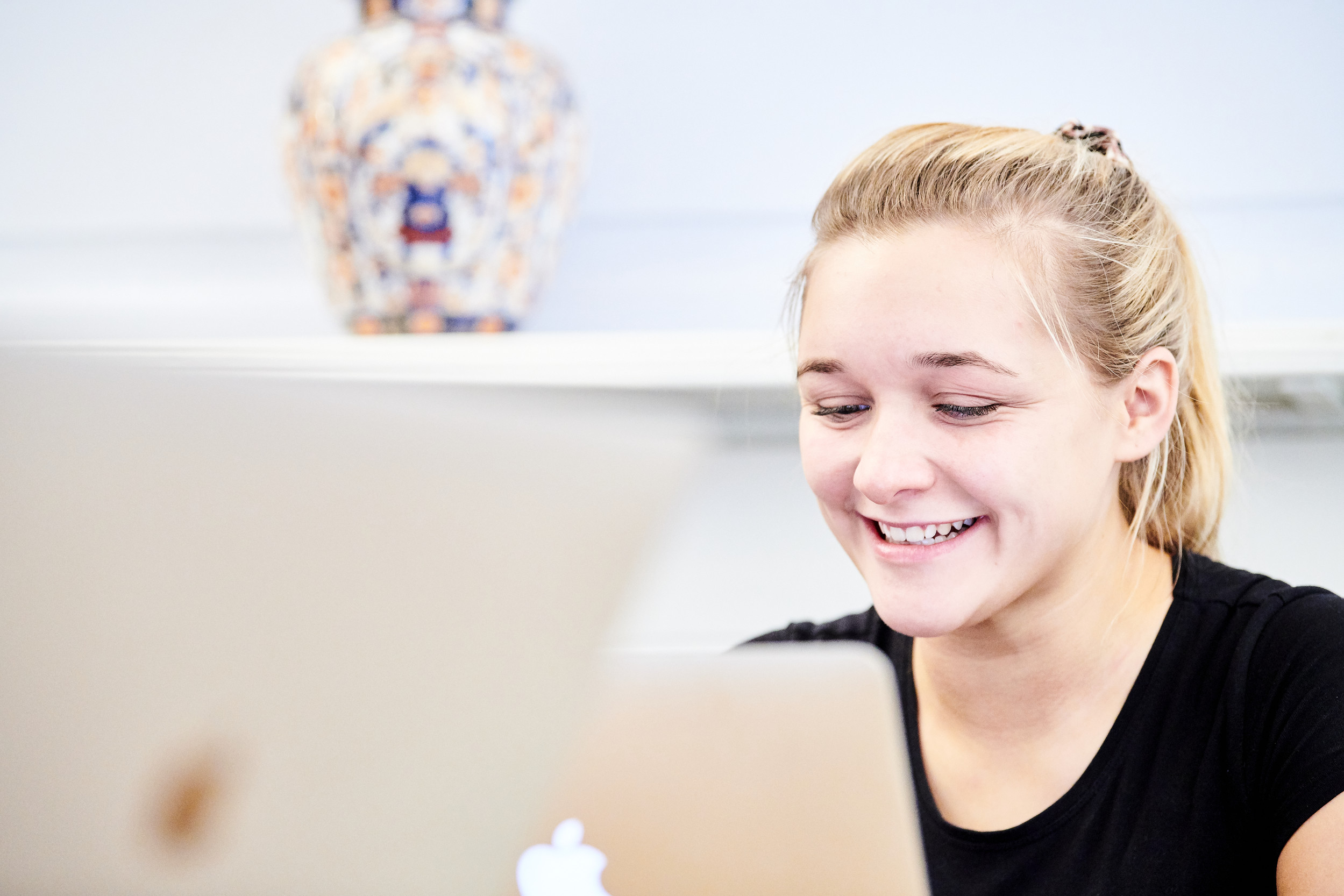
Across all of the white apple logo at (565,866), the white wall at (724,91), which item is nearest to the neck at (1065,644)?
the white wall at (724,91)

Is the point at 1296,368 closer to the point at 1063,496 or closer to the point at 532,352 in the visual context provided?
the point at 1063,496

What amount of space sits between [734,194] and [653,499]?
107cm

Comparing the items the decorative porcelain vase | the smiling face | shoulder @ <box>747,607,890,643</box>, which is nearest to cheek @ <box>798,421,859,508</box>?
the smiling face

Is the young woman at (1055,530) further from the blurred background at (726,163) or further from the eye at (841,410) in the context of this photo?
the blurred background at (726,163)

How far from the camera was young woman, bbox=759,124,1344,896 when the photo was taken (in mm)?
731

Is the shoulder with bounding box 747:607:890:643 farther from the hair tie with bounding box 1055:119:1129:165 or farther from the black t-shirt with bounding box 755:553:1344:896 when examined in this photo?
the hair tie with bounding box 1055:119:1129:165

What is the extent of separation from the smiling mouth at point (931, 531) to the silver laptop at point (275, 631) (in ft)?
1.85

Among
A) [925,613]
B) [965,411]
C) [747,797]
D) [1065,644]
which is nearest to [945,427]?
[965,411]

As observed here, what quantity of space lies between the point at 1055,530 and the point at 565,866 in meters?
0.55

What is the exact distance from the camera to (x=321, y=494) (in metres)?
0.20

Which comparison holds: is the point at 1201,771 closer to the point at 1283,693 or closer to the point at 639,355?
the point at 1283,693

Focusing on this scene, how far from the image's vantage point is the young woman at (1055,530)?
2.40ft

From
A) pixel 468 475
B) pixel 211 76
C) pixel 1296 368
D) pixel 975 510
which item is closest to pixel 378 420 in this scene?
pixel 468 475

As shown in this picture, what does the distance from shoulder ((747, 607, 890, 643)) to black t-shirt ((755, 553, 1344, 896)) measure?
17cm
